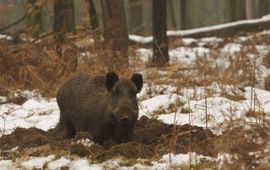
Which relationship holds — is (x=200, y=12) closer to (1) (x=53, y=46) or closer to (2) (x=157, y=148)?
(1) (x=53, y=46)

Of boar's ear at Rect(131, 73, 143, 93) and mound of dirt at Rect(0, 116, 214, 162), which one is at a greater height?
boar's ear at Rect(131, 73, 143, 93)

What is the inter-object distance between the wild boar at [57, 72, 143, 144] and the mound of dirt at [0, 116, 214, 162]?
0.15 meters

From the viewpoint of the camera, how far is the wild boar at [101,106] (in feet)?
22.0

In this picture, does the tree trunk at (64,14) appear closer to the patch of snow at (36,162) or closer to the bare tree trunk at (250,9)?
the patch of snow at (36,162)

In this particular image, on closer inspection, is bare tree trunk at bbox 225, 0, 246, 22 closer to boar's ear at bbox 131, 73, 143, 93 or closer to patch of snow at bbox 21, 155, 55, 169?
boar's ear at bbox 131, 73, 143, 93

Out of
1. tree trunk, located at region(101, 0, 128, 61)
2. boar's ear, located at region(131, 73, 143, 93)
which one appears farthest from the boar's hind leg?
tree trunk, located at region(101, 0, 128, 61)

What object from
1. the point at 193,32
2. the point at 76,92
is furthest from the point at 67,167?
the point at 193,32

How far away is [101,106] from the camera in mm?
7094

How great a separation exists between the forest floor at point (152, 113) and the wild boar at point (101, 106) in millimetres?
197

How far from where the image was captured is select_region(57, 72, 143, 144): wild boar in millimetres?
6707

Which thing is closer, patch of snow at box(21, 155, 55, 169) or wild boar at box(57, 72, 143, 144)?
patch of snow at box(21, 155, 55, 169)

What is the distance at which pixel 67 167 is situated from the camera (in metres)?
5.79

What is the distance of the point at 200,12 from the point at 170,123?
151ft

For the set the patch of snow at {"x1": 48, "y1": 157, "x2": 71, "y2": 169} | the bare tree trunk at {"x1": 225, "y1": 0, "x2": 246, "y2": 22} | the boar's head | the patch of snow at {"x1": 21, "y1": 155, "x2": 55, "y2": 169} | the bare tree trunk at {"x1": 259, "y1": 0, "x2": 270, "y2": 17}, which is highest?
the boar's head
